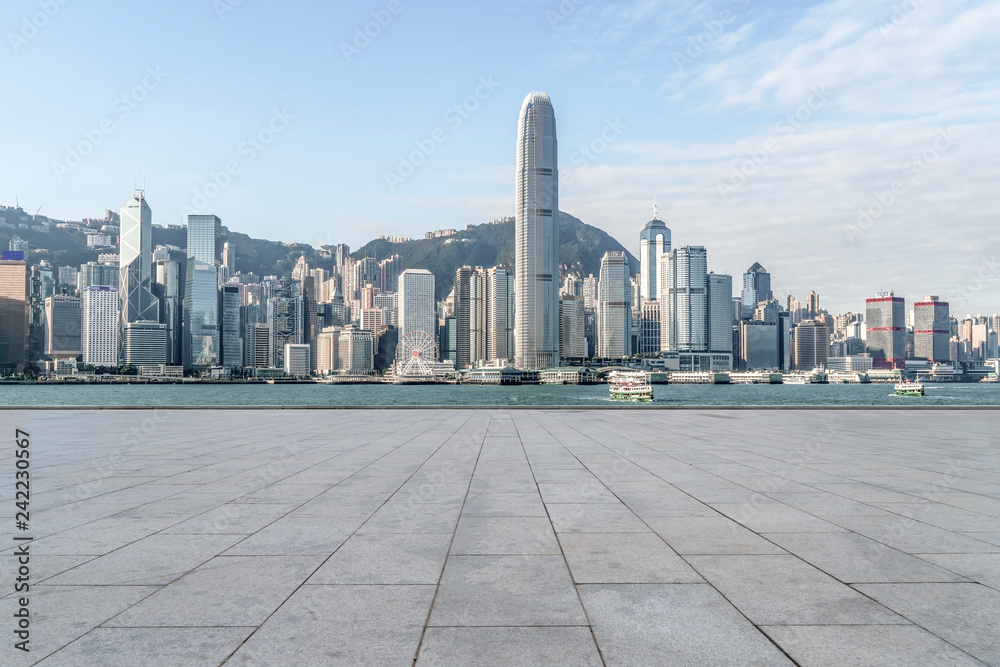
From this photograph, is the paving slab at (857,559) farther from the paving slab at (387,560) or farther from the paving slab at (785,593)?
the paving slab at (387,560)

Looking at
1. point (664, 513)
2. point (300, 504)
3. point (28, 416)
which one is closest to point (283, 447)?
point (300, 504)

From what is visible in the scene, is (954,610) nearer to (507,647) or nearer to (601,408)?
(507,647)

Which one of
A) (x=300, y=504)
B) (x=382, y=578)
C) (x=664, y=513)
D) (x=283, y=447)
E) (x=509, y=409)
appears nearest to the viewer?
(x=382, y=578)

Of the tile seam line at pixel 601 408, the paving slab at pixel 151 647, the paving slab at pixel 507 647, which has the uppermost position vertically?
the paving slab at pixel 151 647

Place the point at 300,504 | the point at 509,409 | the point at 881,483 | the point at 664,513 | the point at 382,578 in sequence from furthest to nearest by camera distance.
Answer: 1. the point at 509,409
2. the point at 881,483
3. the point at 300,504
4. the point at 664,513
5. the point at 382,578

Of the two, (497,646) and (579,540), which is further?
(579,540)

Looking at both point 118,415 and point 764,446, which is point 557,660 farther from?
point 118,415

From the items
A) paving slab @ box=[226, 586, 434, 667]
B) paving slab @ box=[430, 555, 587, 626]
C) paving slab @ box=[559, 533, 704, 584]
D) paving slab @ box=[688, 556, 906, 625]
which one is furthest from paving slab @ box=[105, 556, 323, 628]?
paving slab @ box=[688, 556, 906, 625]

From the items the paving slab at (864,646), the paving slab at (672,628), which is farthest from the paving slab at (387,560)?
the paving slab at (864,646)

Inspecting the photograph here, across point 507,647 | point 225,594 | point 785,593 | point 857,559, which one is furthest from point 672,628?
point 225,594

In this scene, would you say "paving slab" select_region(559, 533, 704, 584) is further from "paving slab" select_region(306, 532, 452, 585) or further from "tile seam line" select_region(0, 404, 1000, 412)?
"tile seam line" select_region(0, 404, 1000, 412)
